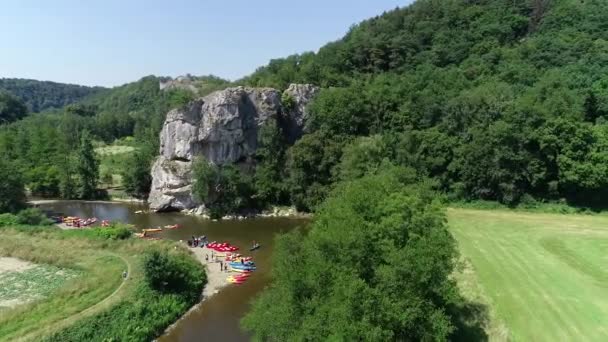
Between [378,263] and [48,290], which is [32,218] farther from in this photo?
[378,263]

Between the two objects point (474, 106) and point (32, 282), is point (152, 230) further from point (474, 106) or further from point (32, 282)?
point (474, 106)

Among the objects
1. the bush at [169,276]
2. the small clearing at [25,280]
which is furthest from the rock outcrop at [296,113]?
the small clearing at [25,280]

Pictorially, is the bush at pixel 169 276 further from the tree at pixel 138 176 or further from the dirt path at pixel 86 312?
the tree at pixel 138 176

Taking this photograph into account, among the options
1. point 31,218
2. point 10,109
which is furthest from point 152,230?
point 10,109

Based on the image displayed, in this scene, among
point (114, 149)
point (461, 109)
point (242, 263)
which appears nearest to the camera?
point (242, 263)

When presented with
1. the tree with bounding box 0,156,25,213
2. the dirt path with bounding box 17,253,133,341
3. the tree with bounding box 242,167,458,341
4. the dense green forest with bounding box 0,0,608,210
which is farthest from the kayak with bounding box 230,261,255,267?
the tree with bounding box 0,156,25,213

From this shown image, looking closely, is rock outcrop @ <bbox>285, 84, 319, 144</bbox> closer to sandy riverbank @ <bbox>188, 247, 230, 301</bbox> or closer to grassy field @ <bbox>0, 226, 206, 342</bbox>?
sandy riverbank @ <bbox>188, 247, 230, 301</bbox>
